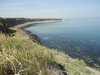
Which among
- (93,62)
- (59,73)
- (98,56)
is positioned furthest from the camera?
(98,56)

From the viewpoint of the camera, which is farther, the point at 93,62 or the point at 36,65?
the point at 93,62

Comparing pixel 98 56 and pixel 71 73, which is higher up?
pixel 71 73

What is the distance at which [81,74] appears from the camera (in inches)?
436

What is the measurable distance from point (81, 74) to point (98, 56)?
17004 mm

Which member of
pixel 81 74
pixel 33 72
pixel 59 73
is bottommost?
pixel 81 74

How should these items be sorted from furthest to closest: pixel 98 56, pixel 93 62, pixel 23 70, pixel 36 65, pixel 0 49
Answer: pixel 98 56, pixel 93 62, pixel 0 49, pixel 36 65, pixel 23 70

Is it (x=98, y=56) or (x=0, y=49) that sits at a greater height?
(x=0, y=49)

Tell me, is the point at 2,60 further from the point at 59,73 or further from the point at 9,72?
the point at 59,73

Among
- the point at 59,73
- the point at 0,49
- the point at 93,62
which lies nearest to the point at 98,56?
the point at 93,62

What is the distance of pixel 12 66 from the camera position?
515 cm

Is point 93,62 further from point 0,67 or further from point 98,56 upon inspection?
point 0,67

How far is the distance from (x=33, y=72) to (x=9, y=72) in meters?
0.57

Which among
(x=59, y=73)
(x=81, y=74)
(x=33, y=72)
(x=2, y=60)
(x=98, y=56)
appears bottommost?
(x=98, y=56)

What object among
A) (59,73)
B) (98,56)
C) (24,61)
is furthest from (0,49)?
(98,56)
